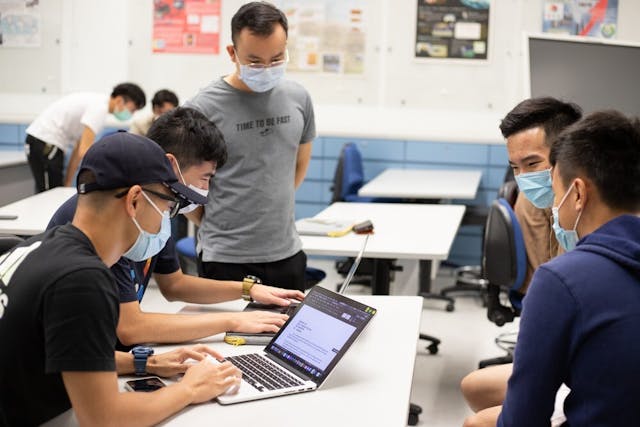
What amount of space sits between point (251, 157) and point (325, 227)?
2.70 ft

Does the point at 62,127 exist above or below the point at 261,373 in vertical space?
above

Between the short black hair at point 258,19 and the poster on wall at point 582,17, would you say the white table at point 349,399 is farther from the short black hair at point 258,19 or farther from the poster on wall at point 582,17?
the poster on wall at point 582,17

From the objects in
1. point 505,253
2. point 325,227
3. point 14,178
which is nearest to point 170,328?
point 325,227

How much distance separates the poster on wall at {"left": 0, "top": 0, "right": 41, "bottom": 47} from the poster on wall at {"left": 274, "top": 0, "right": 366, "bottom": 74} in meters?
1.92

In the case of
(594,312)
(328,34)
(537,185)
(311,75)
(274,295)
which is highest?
(328,34)

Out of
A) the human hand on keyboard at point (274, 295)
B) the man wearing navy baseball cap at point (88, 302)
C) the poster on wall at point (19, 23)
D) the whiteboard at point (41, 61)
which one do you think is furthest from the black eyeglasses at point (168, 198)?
the poster on wall at point (19, 23)

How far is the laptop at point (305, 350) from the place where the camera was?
1660 millimetres

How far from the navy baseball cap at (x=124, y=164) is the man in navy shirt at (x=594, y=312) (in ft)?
2.28

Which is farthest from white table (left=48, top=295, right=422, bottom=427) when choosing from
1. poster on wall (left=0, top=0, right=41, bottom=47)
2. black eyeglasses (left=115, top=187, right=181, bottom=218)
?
poster on wall (left=0, top=0, right=41, bottom=47)

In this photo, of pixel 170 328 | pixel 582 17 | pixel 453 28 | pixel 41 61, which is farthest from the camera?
pixel 41 61

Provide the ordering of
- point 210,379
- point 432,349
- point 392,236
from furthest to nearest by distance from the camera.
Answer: point 432,349
point 392,236
point 210,379

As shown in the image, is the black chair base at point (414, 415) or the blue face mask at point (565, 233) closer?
the blue face mask at point (565, 233)

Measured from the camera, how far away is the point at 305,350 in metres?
1.79

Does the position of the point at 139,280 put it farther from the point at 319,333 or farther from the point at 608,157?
the point at 608,157
